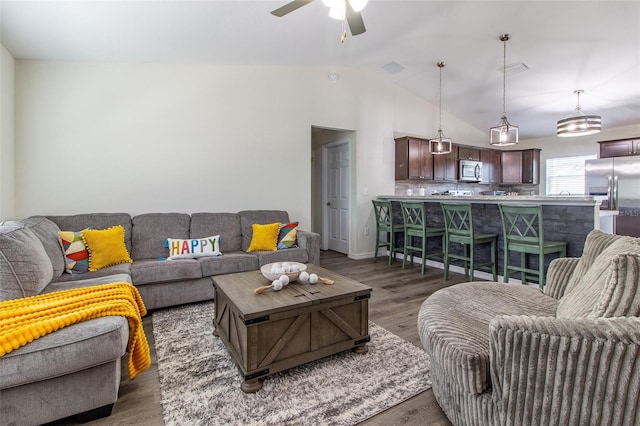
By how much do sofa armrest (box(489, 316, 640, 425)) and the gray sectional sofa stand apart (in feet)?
5.83

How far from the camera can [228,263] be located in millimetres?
3289

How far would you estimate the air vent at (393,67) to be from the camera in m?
5.04

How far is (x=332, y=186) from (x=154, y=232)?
11.3 ft

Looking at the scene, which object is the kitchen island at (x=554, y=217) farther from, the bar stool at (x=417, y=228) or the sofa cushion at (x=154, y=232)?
the sofa cushion at (x=154, y=232)

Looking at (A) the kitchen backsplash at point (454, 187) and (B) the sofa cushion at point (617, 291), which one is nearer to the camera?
(B) the sofa cushion at point (617, 291)

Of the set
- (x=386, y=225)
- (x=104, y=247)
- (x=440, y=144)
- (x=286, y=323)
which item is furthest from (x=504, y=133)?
(x=104, y=247)

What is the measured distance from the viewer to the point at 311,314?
1.98m

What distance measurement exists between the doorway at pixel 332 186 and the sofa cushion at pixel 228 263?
97.2 inches

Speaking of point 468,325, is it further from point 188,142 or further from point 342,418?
point 188,142

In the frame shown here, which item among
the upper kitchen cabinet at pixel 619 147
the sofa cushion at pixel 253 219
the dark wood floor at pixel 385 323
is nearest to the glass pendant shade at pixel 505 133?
the dark wood floor at pixel 385 323

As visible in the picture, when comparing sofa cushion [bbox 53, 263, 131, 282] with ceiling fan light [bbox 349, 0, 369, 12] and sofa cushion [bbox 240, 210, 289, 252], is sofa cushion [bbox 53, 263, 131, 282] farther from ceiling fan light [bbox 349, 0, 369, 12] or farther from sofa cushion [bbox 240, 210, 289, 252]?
ceiling fan light [bbox 349, 0, 369, 12]

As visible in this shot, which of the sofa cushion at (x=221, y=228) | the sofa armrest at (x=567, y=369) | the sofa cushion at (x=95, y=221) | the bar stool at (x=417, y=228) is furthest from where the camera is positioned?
the bar stool at (x=417, y=228)

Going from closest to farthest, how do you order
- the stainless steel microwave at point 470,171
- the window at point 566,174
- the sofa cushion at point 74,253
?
the sofa cushion at point 74,253 → the stainless steel microwave at point 470,171 → the window at point 566,174

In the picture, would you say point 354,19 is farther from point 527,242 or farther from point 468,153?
point 468,153
